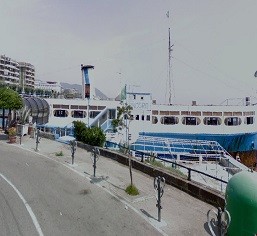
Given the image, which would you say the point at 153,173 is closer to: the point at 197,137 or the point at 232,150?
the point at 197,137

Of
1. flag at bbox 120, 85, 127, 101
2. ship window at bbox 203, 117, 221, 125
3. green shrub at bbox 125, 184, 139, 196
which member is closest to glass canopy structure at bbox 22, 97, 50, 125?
flag at bbox 120, 85, 127, 101

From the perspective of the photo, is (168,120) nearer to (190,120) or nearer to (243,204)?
(190,120)

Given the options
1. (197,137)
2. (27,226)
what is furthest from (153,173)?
(197,137)

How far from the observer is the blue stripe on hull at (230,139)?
150 ft

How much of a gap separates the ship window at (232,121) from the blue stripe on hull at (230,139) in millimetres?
2032

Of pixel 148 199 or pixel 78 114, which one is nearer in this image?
pixel 148 199

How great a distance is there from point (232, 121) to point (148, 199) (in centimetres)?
4143

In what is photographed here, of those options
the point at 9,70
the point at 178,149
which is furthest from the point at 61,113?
the point at 9,70

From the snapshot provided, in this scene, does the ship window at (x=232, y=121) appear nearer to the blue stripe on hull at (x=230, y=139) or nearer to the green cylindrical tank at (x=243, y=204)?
the blue stripe on hull at (x=230, y=139)

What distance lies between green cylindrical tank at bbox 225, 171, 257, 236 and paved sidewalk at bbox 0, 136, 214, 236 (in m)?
1.36

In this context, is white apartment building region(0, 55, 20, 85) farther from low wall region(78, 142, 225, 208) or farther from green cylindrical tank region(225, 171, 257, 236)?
green cylindrical tank region(225, 171, 257, 236)

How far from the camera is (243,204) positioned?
6.89 metres

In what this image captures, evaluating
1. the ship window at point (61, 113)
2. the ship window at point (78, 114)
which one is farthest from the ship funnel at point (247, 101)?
the ship window at point (61, 113)

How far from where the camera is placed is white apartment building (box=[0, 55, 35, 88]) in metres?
126
